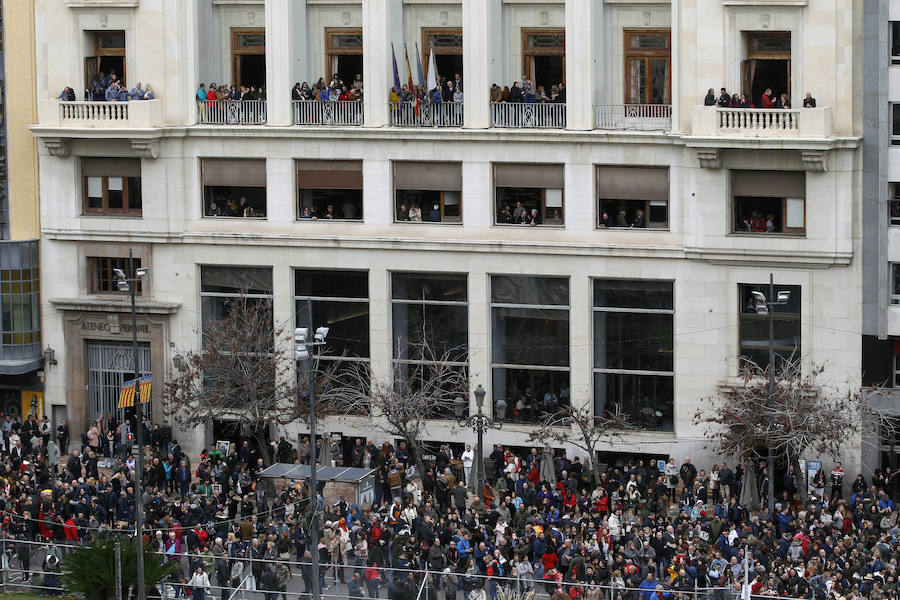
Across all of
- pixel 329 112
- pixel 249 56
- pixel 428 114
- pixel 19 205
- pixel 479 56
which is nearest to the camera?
pixel 479 56

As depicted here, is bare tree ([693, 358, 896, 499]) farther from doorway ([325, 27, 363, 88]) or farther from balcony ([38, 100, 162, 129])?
balcony ([38, 100, 162, 129])

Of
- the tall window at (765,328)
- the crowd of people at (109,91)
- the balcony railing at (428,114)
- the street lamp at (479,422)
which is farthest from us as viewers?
the crowd of people at (109,91)

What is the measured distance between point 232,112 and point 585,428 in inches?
641

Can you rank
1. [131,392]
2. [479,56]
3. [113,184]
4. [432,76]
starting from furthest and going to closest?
1. [113,184]
2. [432,76]
3. [479,56]
4. [131,392]

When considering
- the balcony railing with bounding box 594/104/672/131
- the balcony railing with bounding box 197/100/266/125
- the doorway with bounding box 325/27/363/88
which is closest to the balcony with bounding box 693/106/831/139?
the balcony railing with bounding box 594/104/672/131

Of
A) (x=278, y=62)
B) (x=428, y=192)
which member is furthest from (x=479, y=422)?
(x=278, y=62)

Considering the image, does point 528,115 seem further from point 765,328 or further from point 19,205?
point 19,205

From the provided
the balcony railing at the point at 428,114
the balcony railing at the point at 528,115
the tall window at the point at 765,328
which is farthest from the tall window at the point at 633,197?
the balcony railing at the point at 428,114

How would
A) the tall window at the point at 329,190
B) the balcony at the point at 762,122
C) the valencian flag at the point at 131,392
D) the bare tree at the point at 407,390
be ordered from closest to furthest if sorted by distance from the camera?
the balcony at the point at 762,122 < the valencian flag at the point at 131,392 < the bare tree at the point at 407,390 < the tall window at the point at 329,190

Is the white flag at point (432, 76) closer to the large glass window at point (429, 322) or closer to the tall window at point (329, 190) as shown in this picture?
the tall window at point (329, 190)

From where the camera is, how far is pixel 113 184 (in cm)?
7381

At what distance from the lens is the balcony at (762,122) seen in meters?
64.8

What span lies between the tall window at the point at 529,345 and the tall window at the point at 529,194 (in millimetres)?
1902

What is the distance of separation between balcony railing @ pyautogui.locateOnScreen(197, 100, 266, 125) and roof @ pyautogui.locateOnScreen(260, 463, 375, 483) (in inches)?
519
